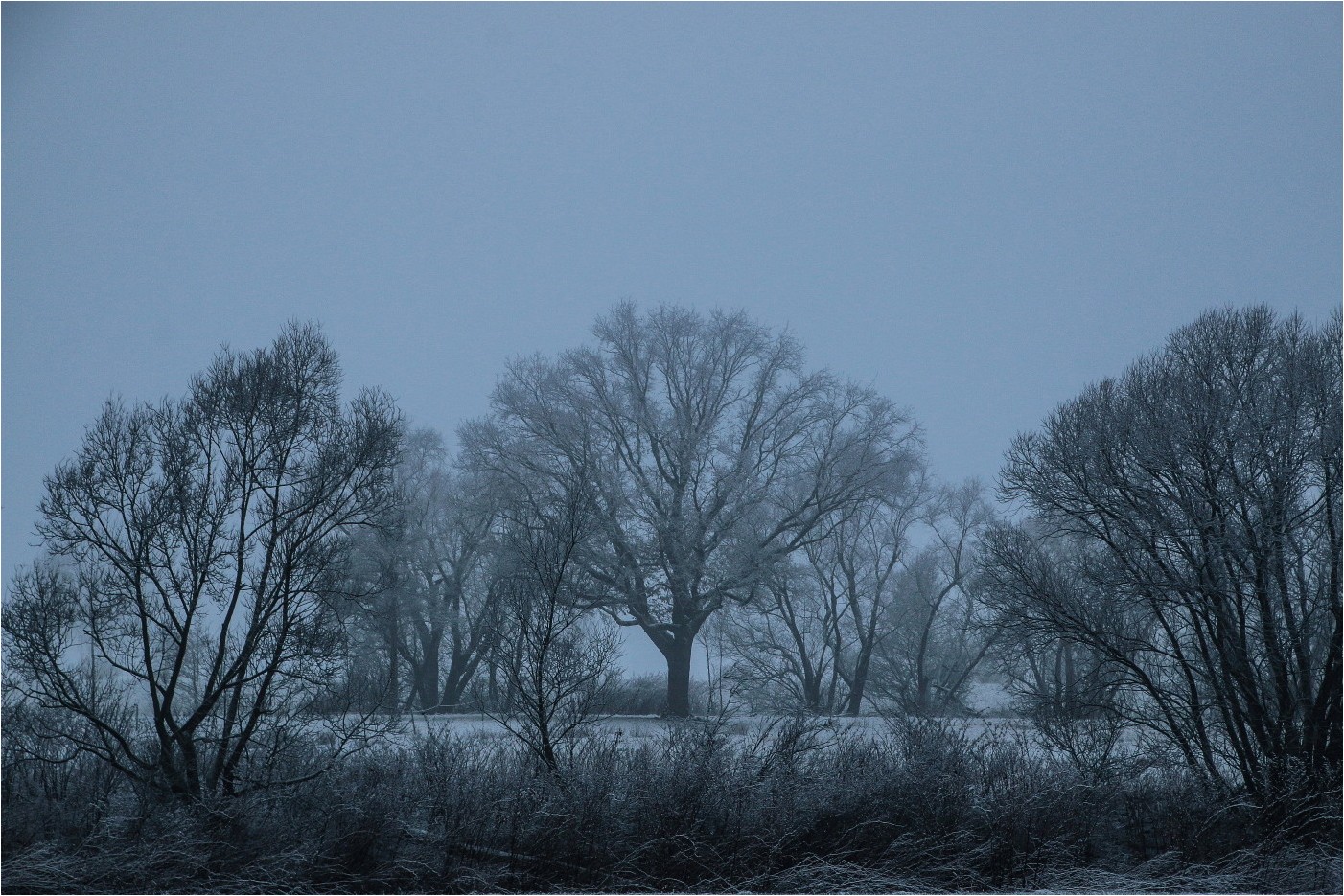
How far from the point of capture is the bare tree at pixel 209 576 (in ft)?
39.0

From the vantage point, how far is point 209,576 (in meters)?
12.9

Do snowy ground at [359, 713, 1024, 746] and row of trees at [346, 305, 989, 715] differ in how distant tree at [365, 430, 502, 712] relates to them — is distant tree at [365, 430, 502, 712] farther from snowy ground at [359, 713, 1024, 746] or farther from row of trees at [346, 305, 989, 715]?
snowy ground at [359, 713, 1024, 746]

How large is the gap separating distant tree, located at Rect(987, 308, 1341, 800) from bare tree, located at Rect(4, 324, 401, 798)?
973 cm

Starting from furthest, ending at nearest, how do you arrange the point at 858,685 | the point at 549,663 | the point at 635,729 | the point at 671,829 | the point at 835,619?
1. the point at 835,619
2. the point at 858,685
3. the point at 635,729
4. the point at 549,663
5. the point at 671,829

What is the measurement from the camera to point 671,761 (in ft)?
42.2

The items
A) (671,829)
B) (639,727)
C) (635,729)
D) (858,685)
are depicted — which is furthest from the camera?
(858,685)

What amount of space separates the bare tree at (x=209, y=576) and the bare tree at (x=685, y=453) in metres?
11.1

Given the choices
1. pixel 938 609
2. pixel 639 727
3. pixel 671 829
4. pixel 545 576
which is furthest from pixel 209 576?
pixel 938 609

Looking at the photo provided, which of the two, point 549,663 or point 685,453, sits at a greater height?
point 685,453

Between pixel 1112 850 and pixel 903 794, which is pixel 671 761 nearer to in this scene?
pixel 903 794

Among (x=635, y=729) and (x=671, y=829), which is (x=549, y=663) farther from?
(x=635, y=729)

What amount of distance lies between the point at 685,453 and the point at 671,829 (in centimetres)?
1587

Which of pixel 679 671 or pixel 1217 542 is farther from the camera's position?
pixel 679 671

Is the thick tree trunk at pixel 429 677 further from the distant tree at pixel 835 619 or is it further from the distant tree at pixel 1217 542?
the distant tree at pixel 1217 542
